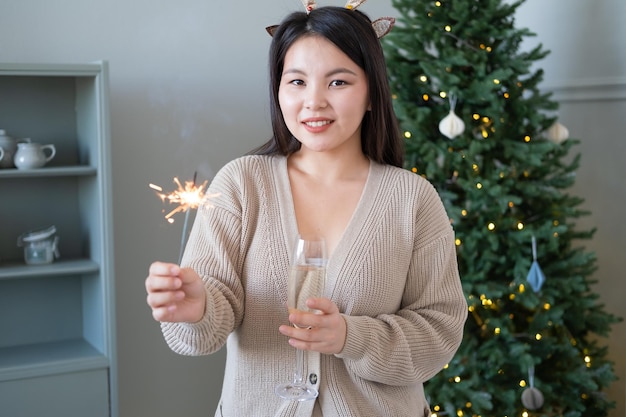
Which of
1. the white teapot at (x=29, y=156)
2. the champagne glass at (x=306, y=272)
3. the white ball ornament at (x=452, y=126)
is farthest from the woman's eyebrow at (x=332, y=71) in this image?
the white teapot at (x=29, y=156)

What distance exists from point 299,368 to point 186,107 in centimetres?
200

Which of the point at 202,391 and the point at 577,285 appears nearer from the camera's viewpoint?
the point at 577,285

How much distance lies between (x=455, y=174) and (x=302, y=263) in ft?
5.50

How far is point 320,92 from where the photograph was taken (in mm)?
1553

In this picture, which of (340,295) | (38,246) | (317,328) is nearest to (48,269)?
(38,246)

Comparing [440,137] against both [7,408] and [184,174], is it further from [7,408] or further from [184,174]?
[7,408]

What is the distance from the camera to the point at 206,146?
3420mm

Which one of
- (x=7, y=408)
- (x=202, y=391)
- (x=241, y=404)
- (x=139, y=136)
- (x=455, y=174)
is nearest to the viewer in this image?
(x=241, y=404)

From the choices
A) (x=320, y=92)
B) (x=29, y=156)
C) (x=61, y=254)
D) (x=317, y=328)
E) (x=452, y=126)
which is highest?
(x=320, y=92)

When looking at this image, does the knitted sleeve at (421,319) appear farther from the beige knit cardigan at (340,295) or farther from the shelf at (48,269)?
the shelf at (48,269)

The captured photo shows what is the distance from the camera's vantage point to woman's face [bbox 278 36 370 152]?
156 centimetres

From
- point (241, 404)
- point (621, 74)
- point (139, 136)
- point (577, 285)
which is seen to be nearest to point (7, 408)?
point (139, 136)

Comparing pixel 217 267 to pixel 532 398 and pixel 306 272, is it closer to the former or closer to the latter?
pixel 306 272

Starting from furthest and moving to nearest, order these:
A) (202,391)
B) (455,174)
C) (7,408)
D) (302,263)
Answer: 1. (202,391)
2. (455,174)
3. (7,408)
4. (302,263)
